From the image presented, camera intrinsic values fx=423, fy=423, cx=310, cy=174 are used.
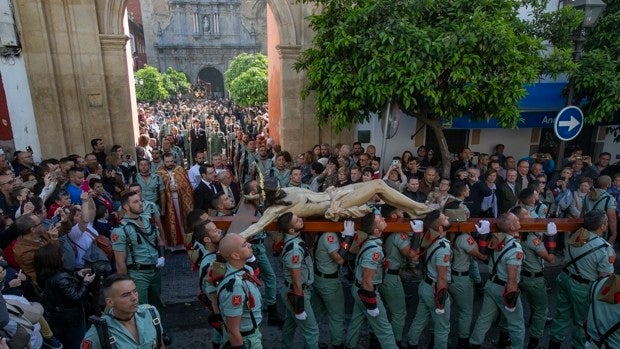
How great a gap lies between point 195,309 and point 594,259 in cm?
484

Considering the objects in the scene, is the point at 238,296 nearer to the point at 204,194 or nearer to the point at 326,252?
the point at 326,252

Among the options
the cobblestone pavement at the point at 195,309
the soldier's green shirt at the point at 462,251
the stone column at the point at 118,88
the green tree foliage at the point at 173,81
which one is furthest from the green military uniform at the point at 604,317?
the green tree foliage at the point at 173,81

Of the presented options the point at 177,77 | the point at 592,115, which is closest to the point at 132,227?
the point at 592,115

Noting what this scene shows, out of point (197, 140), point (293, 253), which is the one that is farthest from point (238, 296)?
point (197, 140)

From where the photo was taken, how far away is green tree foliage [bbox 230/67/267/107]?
952 inches

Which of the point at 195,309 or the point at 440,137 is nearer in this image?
the point at 195,309

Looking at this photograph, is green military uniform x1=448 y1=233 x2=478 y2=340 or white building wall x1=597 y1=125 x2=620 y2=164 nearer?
green military uniform x1=448 y1=233 x2=478 y2=340

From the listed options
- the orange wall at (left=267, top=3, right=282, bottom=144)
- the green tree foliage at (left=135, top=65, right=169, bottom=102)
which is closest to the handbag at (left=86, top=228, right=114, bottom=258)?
the orange wall at (left=267, top=3, right=282, bottom=144)

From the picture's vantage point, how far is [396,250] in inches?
187

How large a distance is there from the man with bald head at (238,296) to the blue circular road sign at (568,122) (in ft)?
18.2

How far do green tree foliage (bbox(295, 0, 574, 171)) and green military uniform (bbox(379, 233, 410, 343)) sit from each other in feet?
8.51

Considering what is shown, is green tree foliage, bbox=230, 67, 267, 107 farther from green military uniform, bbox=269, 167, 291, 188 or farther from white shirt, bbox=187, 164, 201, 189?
white shirt, bbox=187, 164, 201, 189

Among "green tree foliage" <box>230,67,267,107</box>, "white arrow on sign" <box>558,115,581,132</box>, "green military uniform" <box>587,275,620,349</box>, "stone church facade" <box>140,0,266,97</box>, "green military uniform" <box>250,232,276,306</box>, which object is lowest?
"green military uniform" <box>250,232,276,306</box>

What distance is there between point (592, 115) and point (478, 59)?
3410mm
